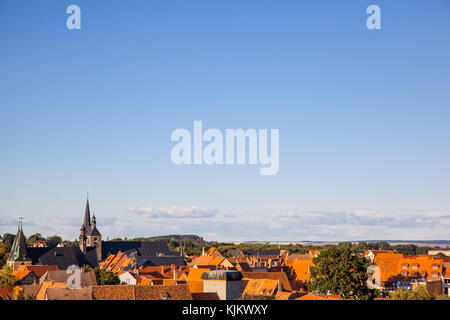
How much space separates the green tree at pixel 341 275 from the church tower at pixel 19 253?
87.8m

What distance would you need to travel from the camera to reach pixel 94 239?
193000 millimetres

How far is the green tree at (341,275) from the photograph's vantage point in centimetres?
7569

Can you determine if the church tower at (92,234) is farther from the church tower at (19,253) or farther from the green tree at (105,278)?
the green tree at (105,278)

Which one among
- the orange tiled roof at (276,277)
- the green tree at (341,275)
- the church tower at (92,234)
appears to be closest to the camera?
the green tree at (341,275)

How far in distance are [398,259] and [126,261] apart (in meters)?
71.5

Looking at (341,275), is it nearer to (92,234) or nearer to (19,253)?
(19,253)

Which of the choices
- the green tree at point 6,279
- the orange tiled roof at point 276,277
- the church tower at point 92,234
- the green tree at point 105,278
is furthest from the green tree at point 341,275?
the church tower at point 92,234

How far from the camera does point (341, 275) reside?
7681 cm

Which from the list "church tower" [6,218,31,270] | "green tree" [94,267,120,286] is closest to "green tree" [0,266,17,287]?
"green tree" [94,267,120,286]

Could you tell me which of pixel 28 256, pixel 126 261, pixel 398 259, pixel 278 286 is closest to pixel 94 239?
pixel 126 261

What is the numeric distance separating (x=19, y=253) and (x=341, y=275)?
3689 inches
